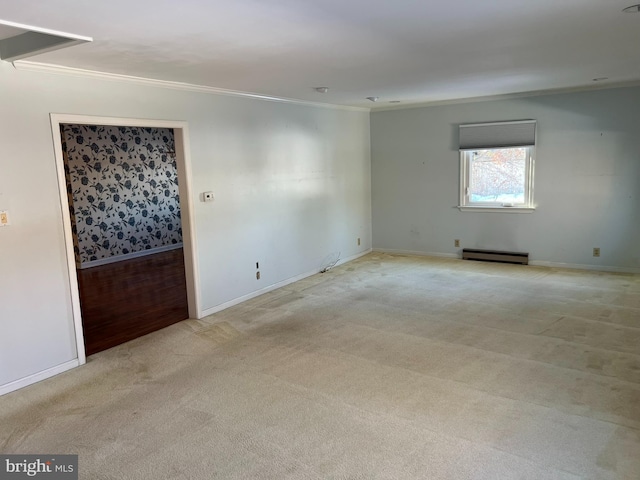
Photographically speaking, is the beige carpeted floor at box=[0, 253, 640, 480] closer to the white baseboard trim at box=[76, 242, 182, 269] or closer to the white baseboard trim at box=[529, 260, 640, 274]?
the white baseboard trim at box=[529, 260, 640, 274]

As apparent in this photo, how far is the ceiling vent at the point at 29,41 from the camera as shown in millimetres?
2642

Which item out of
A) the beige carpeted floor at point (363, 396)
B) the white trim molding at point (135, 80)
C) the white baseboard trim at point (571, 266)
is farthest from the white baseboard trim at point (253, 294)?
the white trim molding at point (135, 80)

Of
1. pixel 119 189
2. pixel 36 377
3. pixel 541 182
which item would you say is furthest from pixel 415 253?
pixel 36 377

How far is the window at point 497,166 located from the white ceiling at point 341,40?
5.01 feet

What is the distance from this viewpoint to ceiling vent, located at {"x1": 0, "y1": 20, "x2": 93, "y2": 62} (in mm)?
2642

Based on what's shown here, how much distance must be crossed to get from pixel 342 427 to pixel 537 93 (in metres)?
5.16

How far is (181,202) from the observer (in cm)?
456

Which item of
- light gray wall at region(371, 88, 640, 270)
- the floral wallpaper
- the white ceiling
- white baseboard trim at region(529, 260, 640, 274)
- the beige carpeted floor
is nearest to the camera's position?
the white ceiling

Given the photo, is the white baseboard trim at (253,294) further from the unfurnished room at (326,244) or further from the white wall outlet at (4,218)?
the white wall outlet at (4,218)

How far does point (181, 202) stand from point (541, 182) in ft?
15.1

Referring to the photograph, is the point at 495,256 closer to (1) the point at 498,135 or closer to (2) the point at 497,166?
(2) the point at 497,166

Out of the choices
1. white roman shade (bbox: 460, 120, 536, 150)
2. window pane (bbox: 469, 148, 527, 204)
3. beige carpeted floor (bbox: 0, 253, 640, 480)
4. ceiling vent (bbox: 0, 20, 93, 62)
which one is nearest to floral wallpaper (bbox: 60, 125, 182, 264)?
beige carpeted floor (bbox: 0, 253, 640, 480)

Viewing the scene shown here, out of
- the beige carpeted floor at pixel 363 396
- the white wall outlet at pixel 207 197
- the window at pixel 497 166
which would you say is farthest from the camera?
the window at pixel 497 166

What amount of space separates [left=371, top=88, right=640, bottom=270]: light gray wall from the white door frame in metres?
3.71
